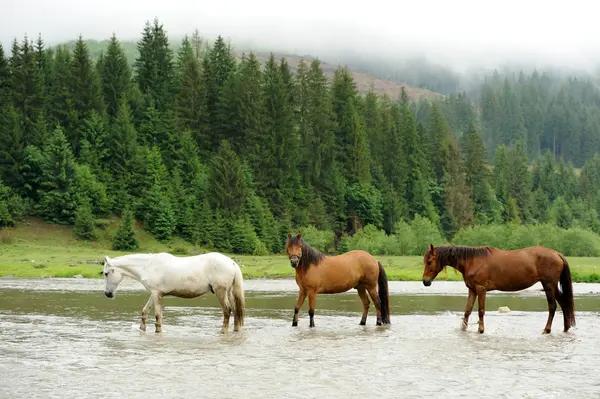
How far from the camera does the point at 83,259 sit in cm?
5712

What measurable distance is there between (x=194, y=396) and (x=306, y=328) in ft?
29.9

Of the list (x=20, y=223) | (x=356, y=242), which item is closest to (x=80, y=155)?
(x=20, y=223)

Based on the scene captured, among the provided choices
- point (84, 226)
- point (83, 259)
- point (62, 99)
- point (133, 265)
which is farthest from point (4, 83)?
point (133, 265)

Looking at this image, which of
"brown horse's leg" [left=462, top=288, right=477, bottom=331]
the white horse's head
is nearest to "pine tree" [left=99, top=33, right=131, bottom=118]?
the white horse's head

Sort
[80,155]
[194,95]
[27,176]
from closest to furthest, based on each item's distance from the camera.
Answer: [27,176], [80,155], [194,95]

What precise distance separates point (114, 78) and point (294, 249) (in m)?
87.5

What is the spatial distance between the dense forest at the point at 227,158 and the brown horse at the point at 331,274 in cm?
5301

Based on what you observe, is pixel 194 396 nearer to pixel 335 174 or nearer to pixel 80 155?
pixel 80 155

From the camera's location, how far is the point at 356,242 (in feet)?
286

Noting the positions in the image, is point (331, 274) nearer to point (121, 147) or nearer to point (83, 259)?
point (83, 259)

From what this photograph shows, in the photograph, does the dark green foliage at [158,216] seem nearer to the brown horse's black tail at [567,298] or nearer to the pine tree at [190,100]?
the pine tree at [190,100]

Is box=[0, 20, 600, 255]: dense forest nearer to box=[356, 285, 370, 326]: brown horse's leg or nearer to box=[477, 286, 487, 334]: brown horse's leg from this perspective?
box=[356, 285, 370, 326]: brown horse's leg

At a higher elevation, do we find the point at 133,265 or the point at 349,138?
the point at 349,138

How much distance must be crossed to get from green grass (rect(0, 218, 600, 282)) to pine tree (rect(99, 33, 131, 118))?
26.3 meters
